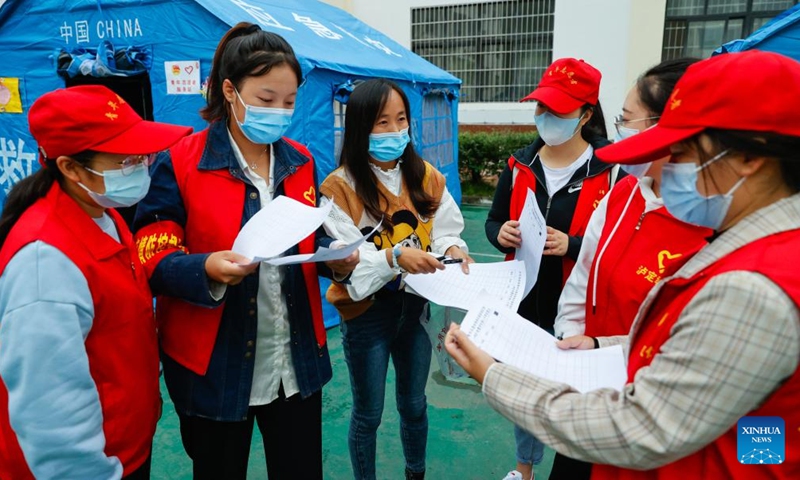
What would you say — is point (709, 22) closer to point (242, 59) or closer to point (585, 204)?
point (585, 204)

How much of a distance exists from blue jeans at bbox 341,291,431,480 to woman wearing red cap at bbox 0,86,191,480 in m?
0.76

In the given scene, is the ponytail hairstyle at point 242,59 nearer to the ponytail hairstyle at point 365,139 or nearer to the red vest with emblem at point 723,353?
the ponytail hairstyle at point 365,139

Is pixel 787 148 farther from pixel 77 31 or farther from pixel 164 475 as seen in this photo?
pixel 77 31

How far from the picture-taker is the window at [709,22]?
9641mm

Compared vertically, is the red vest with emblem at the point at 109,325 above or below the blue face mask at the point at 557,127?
below

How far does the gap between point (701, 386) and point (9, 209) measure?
1.41 metres

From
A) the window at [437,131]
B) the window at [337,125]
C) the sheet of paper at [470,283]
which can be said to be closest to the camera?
the sheet of paper at [470,283]

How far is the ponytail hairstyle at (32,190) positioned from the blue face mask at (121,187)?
0.12ft

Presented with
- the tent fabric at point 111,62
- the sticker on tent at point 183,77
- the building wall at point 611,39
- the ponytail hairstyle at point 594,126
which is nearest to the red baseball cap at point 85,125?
the ponytail hairstyle at point 594,126

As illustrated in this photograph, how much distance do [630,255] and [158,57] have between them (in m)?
3.98

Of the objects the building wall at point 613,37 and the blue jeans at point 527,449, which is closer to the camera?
the blue jeans at point 527,449

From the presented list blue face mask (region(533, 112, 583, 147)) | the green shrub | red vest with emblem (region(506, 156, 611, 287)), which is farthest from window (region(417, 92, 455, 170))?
red vest with emblem (region(506, 156, 611, 287))

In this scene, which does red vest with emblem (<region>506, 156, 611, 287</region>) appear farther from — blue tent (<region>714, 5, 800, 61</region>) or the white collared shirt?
blue tent (<region>714, 5, 800, 61</region>)

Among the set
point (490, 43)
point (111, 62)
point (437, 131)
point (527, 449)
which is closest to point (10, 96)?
point (111, 62)
